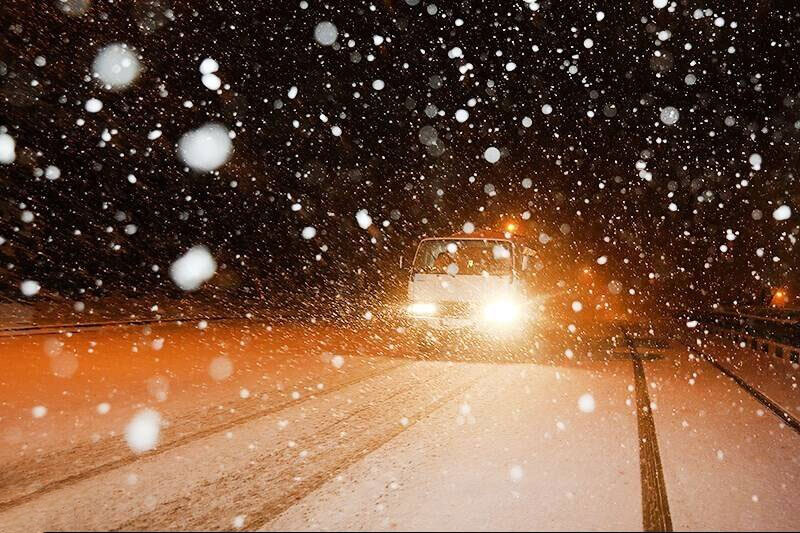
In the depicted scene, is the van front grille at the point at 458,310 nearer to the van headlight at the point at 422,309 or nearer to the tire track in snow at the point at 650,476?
the van headlight at the point at 422,309

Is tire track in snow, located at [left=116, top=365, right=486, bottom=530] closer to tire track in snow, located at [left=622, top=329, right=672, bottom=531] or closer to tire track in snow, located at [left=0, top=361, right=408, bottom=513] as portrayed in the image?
tire track in snow, located at [left=0, top=361, right=408, bottom=513]

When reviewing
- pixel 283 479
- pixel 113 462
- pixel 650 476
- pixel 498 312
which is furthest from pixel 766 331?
pixel 113 462

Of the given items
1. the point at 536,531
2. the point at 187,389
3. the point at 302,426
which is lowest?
the point at 536,531

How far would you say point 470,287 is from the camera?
501 inches

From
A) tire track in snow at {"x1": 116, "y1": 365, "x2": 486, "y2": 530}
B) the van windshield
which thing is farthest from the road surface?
the van windshield

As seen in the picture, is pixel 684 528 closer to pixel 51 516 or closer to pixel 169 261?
pixel 51 516

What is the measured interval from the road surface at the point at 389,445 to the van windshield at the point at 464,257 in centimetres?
244

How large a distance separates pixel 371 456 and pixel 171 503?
1636 millimetres

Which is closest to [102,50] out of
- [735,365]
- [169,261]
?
[169,261]

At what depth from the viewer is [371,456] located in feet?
17.4

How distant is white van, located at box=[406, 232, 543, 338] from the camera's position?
41.5 ft

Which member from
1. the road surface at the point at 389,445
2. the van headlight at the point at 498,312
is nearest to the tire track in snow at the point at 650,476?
the road surface at the point at 389,445

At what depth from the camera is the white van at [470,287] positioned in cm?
1264

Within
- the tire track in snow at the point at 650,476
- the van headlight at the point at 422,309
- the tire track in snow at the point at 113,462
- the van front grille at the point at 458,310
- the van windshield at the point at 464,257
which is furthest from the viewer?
the van windshield at the point at 464,257
